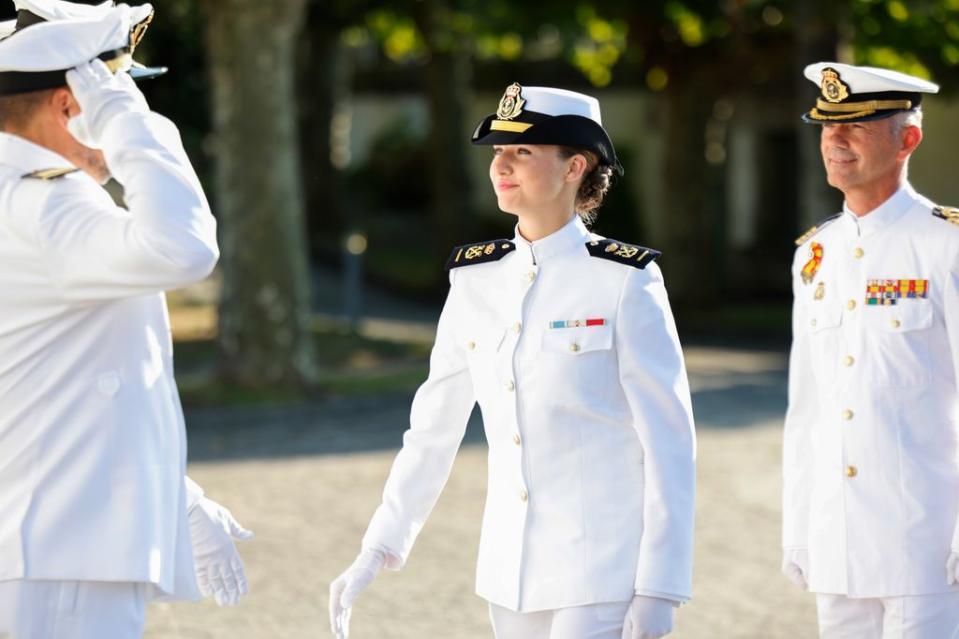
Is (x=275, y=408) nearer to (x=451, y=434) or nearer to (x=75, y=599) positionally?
(x=451, y=434)

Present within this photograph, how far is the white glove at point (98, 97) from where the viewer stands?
370cm

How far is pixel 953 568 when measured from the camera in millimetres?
4820

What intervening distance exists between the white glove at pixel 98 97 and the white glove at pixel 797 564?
247cm

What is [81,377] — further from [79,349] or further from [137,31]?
[137,31]

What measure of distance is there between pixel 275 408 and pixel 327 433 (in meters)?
1.54

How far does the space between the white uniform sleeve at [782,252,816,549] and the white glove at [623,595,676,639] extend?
113cm

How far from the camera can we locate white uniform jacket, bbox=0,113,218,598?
3.66 metres

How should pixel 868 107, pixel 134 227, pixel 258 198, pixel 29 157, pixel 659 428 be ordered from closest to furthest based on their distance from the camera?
pixel 134 227, pixel 29 157, pixel 659 428, pixel 868 107, pixel 258 198

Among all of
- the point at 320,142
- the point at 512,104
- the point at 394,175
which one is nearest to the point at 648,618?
the point at 512,104

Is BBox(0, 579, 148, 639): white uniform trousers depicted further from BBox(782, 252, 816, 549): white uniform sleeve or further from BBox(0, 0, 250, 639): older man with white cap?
BBox(782, 252, 816, 549): white uniform sleeve

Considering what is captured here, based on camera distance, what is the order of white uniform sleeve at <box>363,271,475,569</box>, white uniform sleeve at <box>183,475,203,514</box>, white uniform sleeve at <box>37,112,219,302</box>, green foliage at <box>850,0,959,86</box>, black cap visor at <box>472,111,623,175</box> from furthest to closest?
green foliage at <box>850,0,959,86</box>, white uniform sleeve at <box>363,271,475,569</box>, black cap visor at <box>472,111,623,175</box>, white uniform sleeve at <box>183,475,203,514</box>, white uniform sleeve at <box>37,112,219,302</box>

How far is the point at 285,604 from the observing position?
7.66m

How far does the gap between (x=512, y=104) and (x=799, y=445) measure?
147cm

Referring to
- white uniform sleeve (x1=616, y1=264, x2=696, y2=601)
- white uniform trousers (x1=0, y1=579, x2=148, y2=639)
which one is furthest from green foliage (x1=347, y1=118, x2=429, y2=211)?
white uniform trousers (x1=0, y1=579, x2=148, y2=639)
